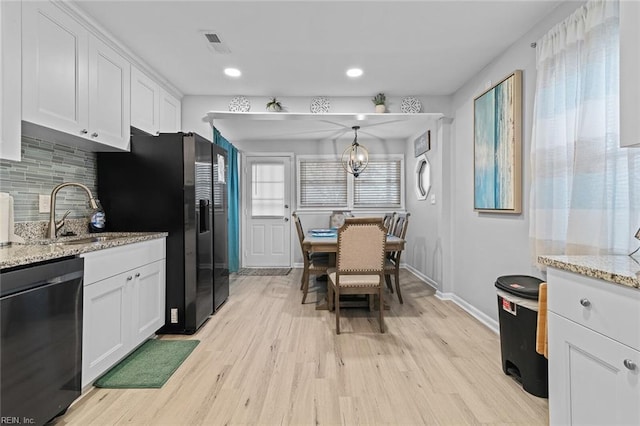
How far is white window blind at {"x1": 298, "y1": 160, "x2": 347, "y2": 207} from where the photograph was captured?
5.94 m

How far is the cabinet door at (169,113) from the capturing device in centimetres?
330

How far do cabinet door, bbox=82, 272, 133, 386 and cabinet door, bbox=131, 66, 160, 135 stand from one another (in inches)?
58.9

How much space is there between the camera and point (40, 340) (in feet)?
4.68

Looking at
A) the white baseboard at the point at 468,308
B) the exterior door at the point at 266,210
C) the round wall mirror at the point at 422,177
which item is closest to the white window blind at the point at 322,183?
the exterior door at the point at 266,210

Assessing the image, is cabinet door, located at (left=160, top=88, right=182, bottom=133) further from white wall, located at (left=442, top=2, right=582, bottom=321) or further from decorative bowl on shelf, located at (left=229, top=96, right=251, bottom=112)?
white wall, located at (left=442, top=2, right=582, bottom=321)

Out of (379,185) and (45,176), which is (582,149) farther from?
(379,185)

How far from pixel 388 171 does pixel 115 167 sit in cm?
450

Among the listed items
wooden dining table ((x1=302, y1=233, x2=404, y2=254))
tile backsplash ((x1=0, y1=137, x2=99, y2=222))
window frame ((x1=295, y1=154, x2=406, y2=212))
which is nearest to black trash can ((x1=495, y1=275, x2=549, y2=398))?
wooden dining table ((x1=302, y1=233, x2=404, y2=254))

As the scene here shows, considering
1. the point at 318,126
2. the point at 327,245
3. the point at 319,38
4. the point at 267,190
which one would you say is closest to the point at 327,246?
the point at 327,245

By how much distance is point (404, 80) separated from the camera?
332cm

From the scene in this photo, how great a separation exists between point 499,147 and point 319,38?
1767mm

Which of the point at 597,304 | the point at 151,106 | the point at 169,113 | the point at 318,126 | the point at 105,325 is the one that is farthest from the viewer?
the point at 318,126

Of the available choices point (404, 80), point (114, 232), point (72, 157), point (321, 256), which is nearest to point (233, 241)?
point (321, 256)

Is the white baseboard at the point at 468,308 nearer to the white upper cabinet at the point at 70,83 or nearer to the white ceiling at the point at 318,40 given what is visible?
the white ceiling at the point at 318,40
